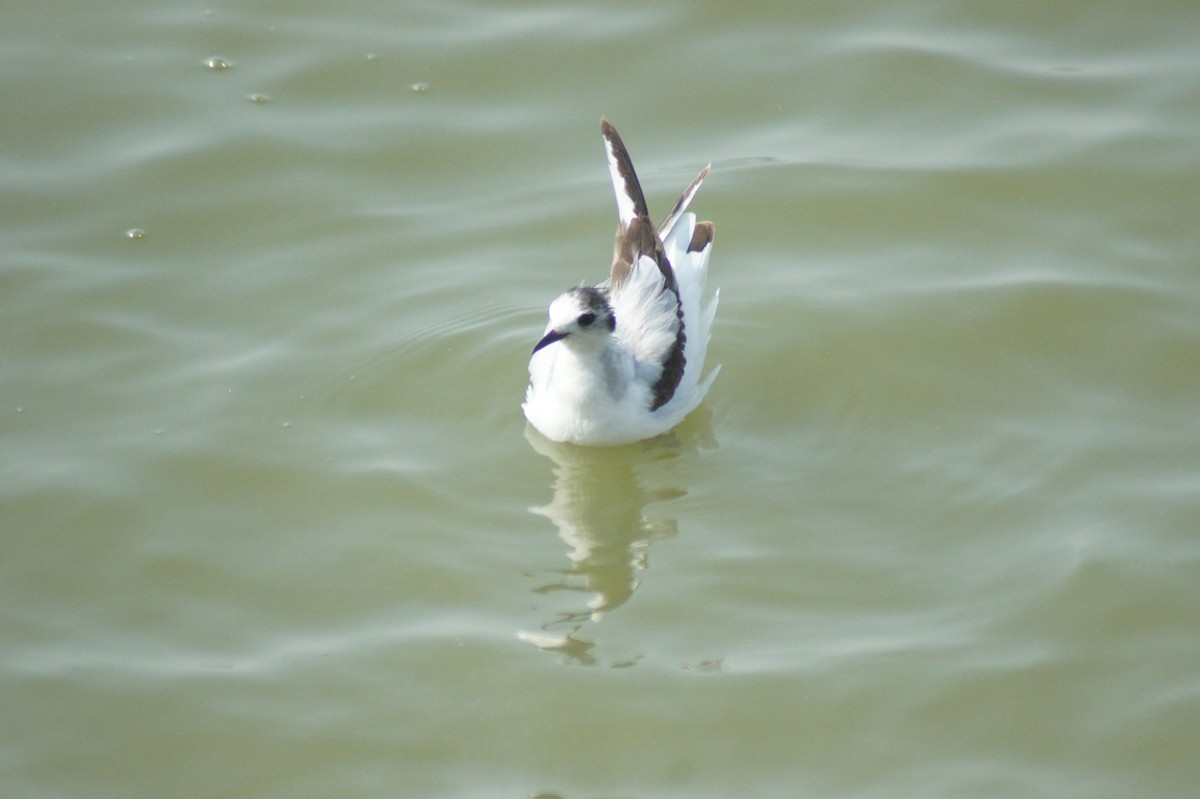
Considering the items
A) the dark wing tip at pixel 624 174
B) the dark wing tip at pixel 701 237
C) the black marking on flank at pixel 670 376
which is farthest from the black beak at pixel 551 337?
the dark wing tip at pixel 701 237

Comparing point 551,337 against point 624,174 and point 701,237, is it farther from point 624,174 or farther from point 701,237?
point 701,237

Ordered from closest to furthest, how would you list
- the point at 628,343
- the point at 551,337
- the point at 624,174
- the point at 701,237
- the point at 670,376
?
the point at 551,337 < the point at 670,376 < the point at 628,343 < the point at 624,174 < the point at 701,237

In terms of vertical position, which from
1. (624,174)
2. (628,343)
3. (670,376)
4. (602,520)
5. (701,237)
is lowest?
(602,520)

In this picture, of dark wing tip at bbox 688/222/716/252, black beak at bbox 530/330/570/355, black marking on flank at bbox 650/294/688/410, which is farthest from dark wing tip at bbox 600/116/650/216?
black beak at bbox 530/330/570/355

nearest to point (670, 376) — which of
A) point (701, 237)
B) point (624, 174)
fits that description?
point (701, 237)

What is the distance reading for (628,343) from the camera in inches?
335

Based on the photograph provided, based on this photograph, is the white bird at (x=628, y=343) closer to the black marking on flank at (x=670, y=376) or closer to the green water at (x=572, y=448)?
the black marking on flank at (x=670, y=376)

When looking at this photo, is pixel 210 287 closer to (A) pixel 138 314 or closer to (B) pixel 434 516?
(A) pixel 138 314

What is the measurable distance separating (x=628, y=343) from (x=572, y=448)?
70 centimetres

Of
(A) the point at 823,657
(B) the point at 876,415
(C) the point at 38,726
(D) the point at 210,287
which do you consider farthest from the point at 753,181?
(C) the point at 38,726

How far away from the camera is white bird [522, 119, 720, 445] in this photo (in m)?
8.03

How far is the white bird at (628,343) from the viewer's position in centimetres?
803

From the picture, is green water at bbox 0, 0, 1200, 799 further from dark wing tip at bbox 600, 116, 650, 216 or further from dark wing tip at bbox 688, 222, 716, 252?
dark wing tip at bbox 600, 116, 650, 216

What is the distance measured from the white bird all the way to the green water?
0.26m
